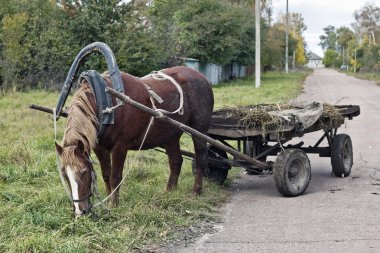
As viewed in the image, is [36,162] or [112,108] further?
[36,162]

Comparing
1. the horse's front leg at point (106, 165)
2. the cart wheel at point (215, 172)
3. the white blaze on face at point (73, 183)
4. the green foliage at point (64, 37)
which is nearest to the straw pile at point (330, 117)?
the cart wheel at point (215, 172)

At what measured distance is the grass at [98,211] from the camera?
505cm

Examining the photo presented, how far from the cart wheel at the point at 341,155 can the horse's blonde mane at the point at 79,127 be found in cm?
428

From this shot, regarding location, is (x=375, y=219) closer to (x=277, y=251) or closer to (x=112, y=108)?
(x=277, y=251)

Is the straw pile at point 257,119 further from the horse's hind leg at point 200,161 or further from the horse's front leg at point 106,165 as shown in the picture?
the horse's front leg at point 106,165

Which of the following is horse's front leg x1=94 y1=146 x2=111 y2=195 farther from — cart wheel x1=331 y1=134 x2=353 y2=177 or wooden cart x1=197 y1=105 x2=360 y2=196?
cart wheel x1=331 y1=134 x2=353 y2=177

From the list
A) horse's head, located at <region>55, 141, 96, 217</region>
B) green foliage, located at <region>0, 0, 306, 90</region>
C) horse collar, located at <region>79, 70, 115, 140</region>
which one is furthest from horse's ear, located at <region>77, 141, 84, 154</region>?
green foliage, located at <region>0, 0, 306, 90</region>

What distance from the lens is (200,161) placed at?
296 inches

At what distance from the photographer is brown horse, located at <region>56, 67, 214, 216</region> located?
527cm

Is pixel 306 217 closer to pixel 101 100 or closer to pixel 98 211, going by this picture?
pixel 98 211

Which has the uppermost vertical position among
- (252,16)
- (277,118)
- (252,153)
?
(252,16)

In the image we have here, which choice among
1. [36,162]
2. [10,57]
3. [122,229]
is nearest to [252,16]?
[10,57]

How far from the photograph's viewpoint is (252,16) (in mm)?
44656

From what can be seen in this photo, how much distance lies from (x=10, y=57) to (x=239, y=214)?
19.4 metres
